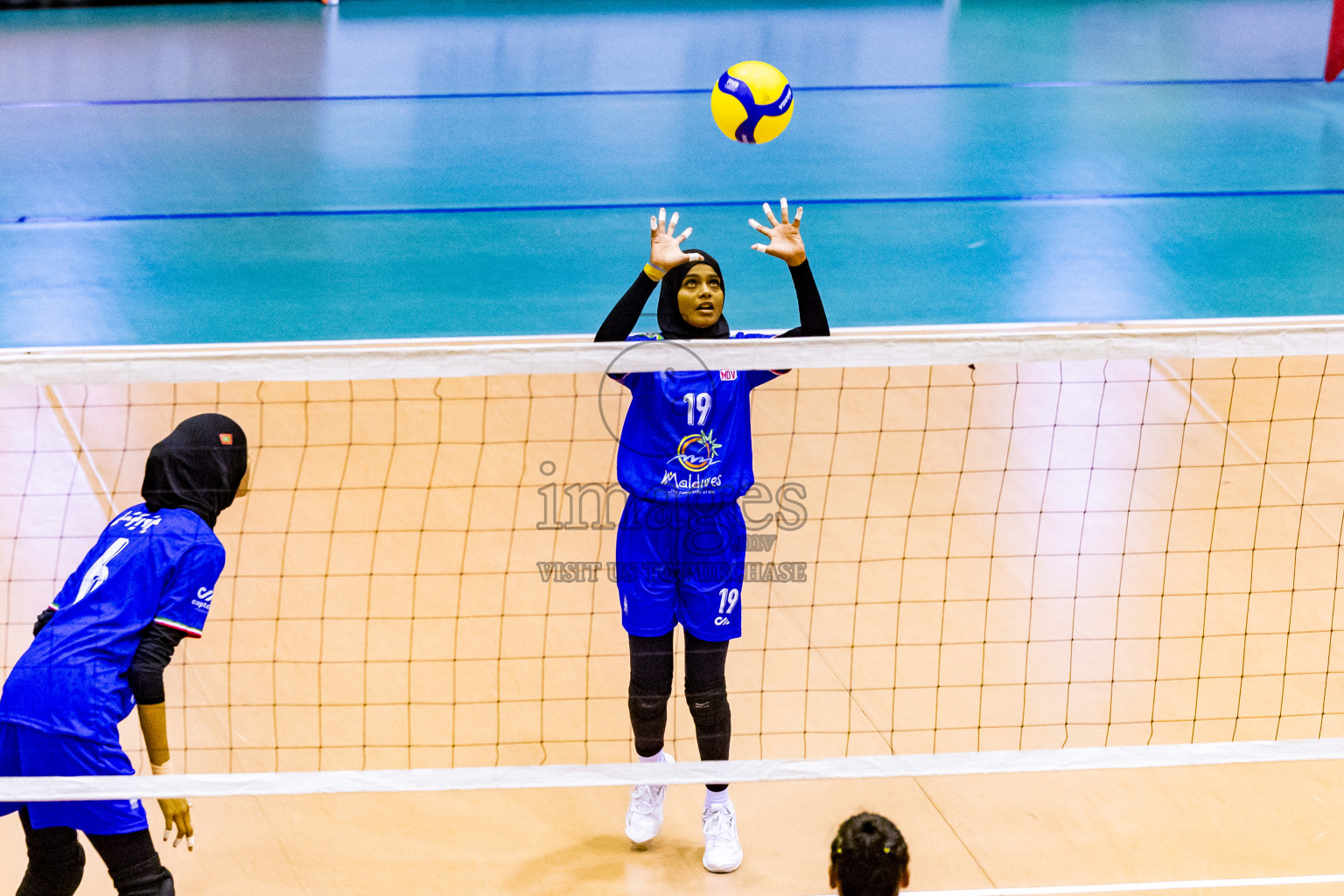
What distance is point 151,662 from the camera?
127 inches

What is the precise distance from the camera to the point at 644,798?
4.10 meters

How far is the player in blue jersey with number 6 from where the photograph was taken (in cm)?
371

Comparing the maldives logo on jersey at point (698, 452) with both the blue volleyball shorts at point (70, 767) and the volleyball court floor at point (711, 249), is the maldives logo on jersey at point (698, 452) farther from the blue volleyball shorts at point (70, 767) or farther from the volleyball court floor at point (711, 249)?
the blue volleyball shorts at point (70, 767)

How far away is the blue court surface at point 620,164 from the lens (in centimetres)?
761

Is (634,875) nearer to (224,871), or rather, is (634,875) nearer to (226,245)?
(224,871)

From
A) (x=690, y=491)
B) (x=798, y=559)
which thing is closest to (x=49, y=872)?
(x=690, y=491)

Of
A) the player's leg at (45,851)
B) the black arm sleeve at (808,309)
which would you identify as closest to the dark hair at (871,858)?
the black arm sleeve at (808,309)

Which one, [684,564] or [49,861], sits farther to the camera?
[684,564]

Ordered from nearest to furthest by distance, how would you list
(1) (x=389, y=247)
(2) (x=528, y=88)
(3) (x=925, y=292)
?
(3) (x=925, y=292), (1) (x=389, y=247), (2) (x=528, y=88)

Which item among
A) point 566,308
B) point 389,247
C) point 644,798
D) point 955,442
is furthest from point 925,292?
point 644,798

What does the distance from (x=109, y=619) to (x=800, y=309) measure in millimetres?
2132

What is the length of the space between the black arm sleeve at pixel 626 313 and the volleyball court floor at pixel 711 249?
5.31ft

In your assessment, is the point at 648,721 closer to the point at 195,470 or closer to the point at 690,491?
the point at 690,491

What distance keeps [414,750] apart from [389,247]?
4626 mm
